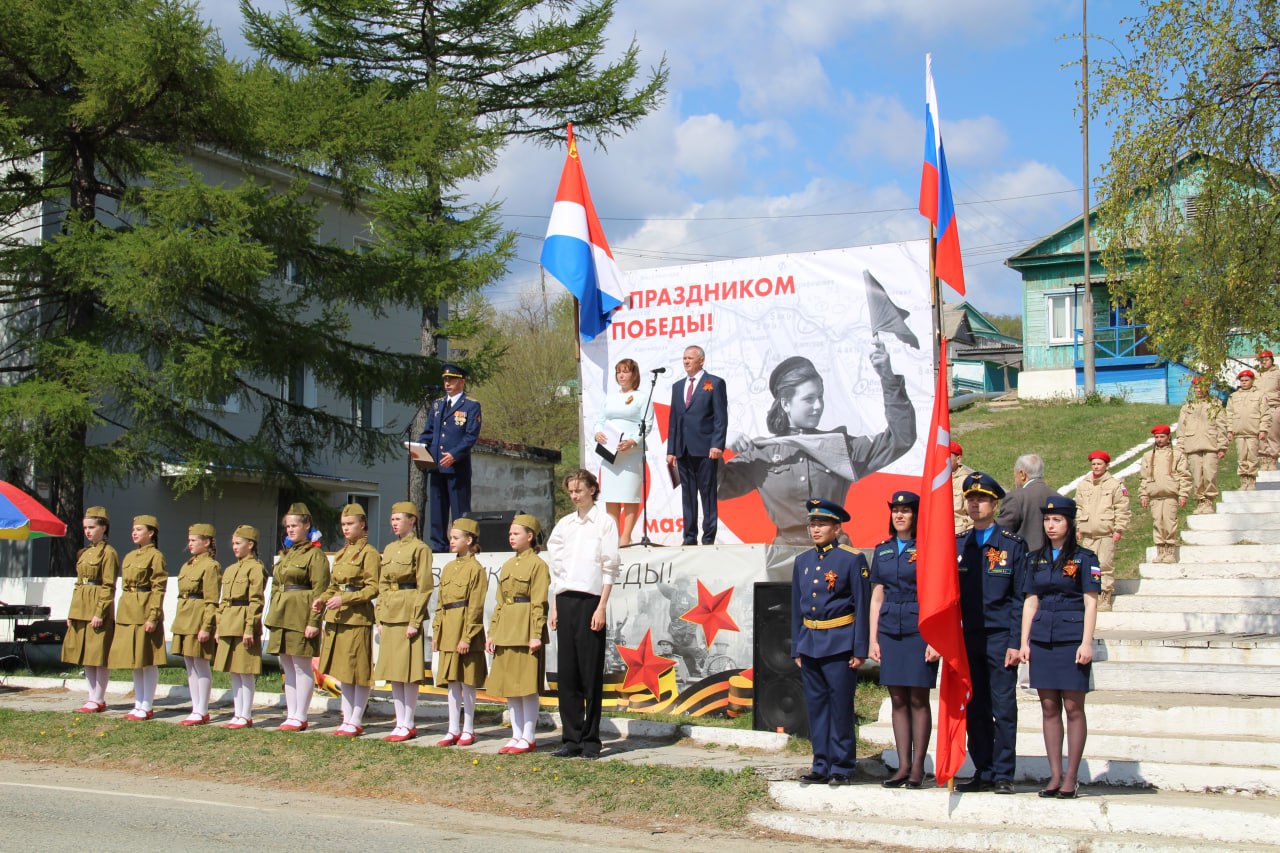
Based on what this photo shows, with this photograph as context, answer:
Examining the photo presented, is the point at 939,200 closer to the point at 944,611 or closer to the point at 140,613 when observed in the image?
the point at 944,611

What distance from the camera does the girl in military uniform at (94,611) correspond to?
39.4 ft

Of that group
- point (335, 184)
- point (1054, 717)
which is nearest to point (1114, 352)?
point (335, 184)

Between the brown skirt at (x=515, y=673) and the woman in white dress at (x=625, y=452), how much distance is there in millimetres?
2997

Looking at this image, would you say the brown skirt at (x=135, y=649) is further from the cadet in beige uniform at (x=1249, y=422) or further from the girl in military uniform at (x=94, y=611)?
the cadet in beige uniform at (x=1249, y=422)

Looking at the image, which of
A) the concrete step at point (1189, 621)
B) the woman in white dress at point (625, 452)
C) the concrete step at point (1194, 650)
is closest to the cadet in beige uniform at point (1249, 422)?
the concrete step at point (1189, 621)

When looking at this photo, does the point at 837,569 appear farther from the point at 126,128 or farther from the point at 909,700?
the point at 126,128

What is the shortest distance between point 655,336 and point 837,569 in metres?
6.68

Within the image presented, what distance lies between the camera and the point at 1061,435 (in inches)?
1164

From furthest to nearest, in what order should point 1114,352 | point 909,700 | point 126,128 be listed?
point 1114,352, point 126,128, point 909,700

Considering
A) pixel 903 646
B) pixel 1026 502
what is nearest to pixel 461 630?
pixel 903 646

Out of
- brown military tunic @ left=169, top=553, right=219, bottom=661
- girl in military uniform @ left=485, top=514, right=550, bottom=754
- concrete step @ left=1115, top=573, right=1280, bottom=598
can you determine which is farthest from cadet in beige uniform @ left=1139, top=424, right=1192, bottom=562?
brown military tunic @ left=169, top=553, right=219, bottom=661

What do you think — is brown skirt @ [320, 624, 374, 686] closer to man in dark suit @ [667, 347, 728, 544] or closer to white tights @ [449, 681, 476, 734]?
white tights @ [449, 681, 476, 734]

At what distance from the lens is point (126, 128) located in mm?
19219

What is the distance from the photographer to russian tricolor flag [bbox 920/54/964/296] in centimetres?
1148
